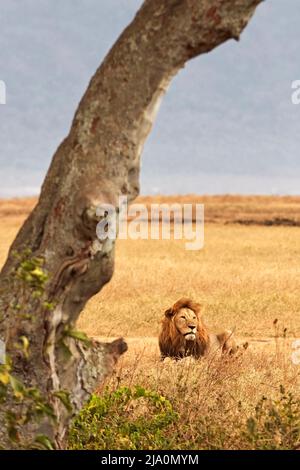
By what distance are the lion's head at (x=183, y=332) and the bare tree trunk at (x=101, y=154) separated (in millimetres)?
4453

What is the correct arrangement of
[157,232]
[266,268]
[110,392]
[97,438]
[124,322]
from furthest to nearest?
[157,232] → [266,268] → [124,322] → [110,392] → [97,438]

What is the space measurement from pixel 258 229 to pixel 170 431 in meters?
27.4

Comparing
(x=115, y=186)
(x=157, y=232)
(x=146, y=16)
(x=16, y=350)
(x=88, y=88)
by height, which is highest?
(x=157, y=232)

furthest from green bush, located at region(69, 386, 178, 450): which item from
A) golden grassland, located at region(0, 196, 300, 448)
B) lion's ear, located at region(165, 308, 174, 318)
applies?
lion's ear, located at region(165, 308, 174, 318)

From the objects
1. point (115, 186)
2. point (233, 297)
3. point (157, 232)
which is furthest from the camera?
point (157, 232)

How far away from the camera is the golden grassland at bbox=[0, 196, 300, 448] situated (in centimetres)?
855

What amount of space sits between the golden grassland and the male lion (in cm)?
32

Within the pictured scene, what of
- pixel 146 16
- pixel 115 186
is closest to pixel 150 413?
pixel 115 186

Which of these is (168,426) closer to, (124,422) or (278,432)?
(124,422)

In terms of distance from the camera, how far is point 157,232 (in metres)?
34.2

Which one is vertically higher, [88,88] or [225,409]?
[88,88]

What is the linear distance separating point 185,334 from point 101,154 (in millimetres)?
4920

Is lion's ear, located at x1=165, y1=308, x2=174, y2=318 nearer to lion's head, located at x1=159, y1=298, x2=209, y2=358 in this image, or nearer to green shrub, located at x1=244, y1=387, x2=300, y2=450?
lion's head, located at x1=159, y1=298, x2=209, y2=358

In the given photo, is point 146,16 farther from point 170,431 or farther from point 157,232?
point 157,232
